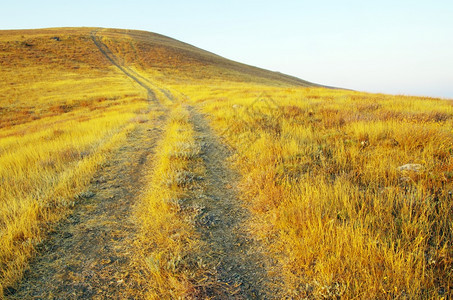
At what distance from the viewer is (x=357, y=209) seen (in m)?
3.47

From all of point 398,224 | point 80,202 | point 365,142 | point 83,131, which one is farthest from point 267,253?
point 83,131

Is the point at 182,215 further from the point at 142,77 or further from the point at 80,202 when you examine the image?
the point at 142,77

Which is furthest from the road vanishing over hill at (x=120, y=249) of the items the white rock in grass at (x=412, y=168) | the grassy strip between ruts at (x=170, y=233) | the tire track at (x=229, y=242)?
the white rock in grass at (x=412, y=168)

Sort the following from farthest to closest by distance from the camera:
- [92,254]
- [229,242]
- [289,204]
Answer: [289,204] < [229,242] < [92,254]

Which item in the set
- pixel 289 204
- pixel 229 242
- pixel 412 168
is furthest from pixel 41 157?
pixel 412 168

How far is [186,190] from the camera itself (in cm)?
483

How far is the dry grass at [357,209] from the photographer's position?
233 centimetres

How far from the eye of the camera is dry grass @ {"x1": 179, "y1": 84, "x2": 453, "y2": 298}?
233cm

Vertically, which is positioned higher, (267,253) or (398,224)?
(398,224)

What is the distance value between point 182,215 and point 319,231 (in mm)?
2164

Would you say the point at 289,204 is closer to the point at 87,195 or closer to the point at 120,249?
the point at 120,249

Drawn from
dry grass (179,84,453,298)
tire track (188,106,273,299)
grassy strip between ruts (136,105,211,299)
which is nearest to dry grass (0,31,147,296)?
grassy strip between ruts (136,105,211,299)

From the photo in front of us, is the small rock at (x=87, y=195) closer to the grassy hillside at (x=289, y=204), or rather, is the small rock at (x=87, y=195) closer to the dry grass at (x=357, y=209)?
the grassy hillside at (x=289, y=204)

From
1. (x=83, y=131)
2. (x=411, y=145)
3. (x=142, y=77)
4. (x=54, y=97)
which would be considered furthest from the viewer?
(x=142, y=77)
